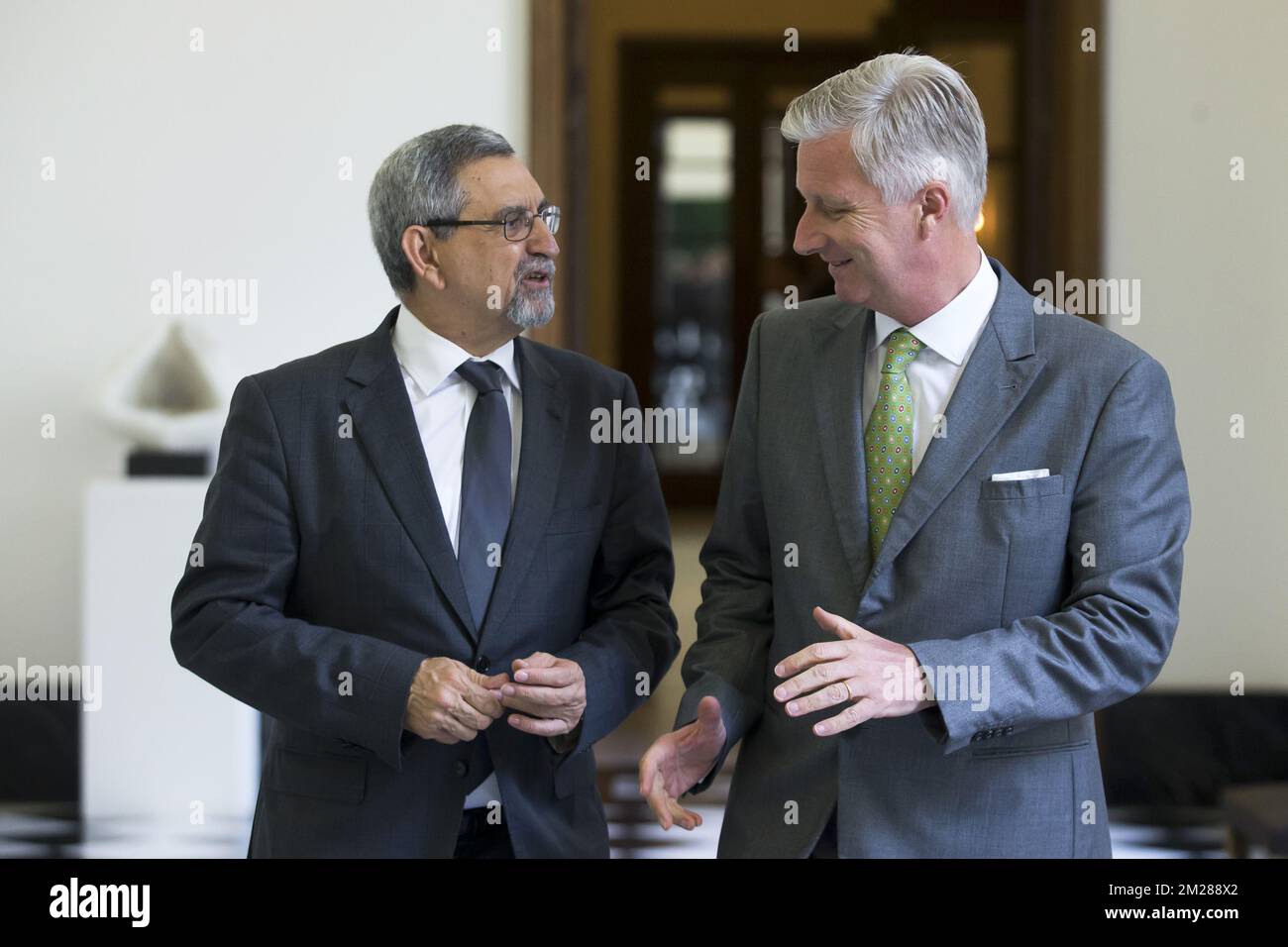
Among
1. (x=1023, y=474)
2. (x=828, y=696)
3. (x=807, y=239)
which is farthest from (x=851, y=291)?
(x=828, y=696)

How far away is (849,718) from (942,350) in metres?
0.51

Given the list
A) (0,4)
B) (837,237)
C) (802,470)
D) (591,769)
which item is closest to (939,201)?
(837,237)

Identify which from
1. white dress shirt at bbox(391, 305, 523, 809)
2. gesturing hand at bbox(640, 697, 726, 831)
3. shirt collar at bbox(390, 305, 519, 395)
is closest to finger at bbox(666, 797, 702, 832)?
gesturing hand at bbox(640, 697, 726, 831)

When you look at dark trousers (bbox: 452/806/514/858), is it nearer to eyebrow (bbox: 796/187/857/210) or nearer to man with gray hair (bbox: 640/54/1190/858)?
man with gray hair (bbox: 640/54/1190/858)

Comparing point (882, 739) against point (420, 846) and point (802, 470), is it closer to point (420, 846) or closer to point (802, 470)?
point (802, 470)

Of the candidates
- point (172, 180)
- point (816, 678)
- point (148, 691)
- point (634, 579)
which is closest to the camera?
point (816, 678)

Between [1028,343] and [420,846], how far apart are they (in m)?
1.01

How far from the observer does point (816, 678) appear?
1.58 meters

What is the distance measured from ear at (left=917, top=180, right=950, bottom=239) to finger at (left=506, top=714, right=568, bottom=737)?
2.50ft

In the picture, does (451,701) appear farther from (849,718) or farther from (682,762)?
(849,718)

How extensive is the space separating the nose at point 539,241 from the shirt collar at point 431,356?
140mm

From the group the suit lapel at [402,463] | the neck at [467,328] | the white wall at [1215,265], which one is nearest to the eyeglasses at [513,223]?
the neck at [467,328]

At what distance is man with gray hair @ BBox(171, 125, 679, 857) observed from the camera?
1.85 meters

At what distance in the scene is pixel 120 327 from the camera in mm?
4625
